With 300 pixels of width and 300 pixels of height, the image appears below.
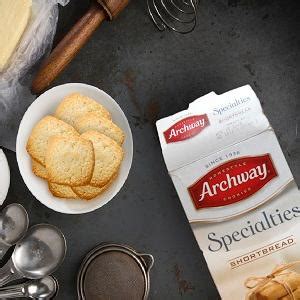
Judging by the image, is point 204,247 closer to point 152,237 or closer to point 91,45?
point 152,237

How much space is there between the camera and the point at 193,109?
112cm

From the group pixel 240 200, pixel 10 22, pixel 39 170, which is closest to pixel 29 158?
pixel 39 170

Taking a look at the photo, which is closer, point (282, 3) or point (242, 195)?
point (242, 195)

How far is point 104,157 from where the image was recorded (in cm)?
113

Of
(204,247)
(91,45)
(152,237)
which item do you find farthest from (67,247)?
(91,45)

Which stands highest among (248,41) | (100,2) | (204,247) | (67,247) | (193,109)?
(100,2)

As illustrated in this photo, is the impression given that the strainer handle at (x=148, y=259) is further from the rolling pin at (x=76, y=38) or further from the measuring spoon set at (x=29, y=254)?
the rolling pin at (x=76, y=38)

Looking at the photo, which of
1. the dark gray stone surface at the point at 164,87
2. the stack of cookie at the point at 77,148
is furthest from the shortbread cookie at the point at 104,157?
the dark gray stone surface at the point at 164,87

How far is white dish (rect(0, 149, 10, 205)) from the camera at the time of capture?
1174 millimetres

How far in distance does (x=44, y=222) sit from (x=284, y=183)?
0.48 metres

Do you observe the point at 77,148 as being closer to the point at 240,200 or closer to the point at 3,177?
the point at 3,177

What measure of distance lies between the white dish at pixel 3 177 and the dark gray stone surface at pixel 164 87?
0.13ft

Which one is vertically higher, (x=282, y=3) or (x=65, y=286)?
(x=282, y=3)

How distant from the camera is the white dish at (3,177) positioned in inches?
46.2
